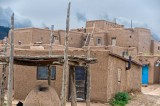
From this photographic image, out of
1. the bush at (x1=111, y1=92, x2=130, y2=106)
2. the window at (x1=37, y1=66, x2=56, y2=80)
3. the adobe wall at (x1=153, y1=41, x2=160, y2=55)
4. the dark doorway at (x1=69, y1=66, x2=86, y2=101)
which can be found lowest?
the bush at (x1=111, y1=92, x2=130, y2=106)

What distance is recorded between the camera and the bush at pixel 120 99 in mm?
23169

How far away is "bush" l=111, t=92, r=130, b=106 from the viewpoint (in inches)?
912

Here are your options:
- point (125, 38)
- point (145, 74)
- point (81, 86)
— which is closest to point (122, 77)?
point (81, 86)

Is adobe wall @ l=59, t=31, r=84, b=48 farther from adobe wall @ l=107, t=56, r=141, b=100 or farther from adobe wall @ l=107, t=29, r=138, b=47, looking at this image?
adobe wall @ l=107, t=56, r=141, b=100

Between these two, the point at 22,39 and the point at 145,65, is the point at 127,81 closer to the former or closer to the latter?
the point at 145,65

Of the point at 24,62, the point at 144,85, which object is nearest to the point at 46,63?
the point at 24,62

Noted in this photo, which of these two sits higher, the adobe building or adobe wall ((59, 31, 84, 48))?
adobe wall ((59, 31, 84, 48))

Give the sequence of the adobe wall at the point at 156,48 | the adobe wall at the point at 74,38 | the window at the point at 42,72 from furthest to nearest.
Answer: the adobe wall at the point at 156,48
the adobe wall at the point at 74,38
the window at the point at 42,72

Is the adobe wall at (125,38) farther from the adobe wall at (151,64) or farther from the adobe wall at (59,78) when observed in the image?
the adobe wall at (59,78)

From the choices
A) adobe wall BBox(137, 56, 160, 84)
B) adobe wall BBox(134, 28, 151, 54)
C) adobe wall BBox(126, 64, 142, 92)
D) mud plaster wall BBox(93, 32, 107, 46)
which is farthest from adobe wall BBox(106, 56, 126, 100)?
mud plaster wall BBox(93, 32, 107, 46)

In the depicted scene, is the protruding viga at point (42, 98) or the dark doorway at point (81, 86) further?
the dark doorway at point (81, 86)

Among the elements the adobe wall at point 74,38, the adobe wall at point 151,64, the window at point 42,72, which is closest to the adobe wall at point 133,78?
the window at point 42,72

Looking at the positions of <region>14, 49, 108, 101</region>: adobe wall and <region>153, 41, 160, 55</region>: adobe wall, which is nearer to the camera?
<region>14, 49, 108, 101</region>: adobe wall

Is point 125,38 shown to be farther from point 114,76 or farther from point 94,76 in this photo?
point 94,76
